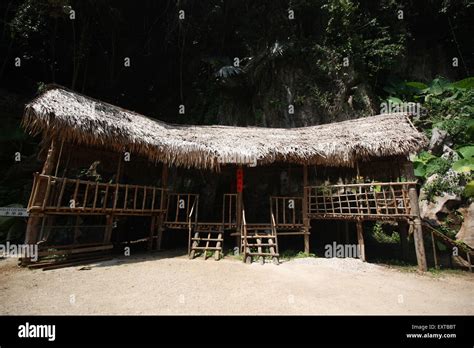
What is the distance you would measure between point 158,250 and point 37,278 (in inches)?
148

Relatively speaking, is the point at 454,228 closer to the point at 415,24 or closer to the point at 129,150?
the point at 129,150

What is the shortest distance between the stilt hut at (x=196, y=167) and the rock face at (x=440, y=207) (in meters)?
2.41

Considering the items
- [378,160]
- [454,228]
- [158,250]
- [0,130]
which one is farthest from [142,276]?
[0,130]

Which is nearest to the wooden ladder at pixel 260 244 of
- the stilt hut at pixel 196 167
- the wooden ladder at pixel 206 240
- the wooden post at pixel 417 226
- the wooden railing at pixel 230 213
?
the stilt hut at pixel 196 167

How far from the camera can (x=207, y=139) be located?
877 centimetres

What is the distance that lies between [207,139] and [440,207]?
9.73 m

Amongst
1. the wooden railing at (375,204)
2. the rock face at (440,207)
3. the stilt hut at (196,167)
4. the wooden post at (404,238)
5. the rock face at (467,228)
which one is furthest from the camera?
the rock face at (440,207)

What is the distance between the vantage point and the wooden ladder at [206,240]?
7.64 metres

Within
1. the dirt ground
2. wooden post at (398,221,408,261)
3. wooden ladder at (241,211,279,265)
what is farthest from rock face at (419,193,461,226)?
wooden ladder at (241,211,279,265)

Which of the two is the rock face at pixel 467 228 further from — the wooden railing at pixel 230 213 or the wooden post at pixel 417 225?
the wooden railing at pixel 230 213

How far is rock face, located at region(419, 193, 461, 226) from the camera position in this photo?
940cm

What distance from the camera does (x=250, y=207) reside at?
39.1 feet

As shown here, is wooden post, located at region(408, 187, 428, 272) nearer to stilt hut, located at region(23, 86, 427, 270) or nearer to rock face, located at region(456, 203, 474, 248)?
stilt hut, located at region(23, 86, 427, 270)

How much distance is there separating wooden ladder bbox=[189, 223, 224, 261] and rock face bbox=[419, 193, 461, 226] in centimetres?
837
